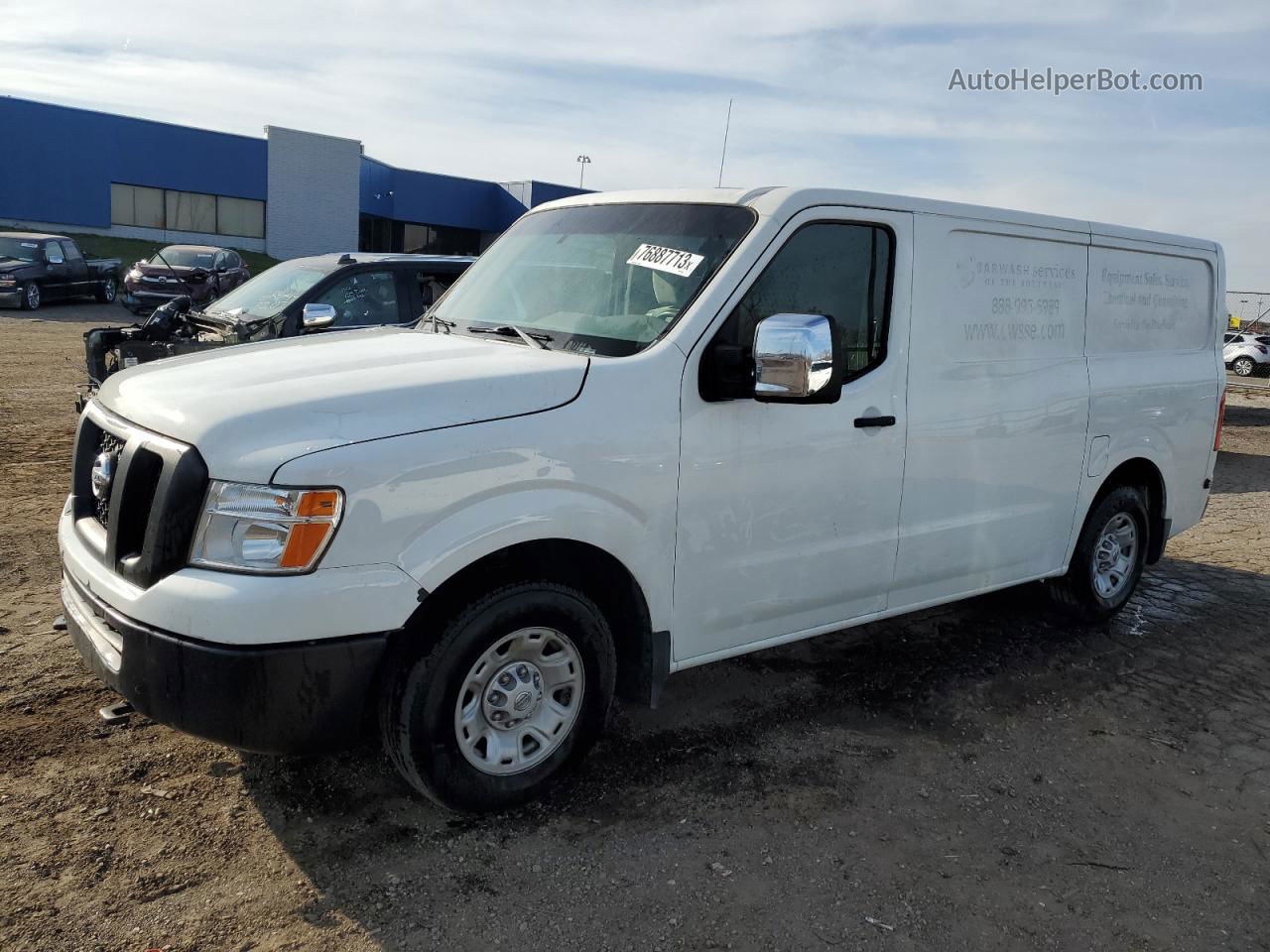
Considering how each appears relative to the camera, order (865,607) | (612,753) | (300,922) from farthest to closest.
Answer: (865,607), (612,753), (300,922)

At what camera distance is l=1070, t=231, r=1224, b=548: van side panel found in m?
5.36

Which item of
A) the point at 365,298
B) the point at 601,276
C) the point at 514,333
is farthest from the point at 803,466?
the point at 365,298

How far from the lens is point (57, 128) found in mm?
37656

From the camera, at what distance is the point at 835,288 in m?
4.17

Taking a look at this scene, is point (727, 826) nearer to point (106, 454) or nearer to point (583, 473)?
point (583, 473)

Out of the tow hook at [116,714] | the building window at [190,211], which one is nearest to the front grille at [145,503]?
the tow hook at [116,714]

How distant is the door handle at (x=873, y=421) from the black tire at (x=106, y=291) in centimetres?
2600

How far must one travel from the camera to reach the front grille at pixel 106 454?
3.39 metres

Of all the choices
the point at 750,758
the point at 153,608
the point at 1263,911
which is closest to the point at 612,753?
the point at 750,758

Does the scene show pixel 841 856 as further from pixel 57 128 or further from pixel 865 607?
pixel 57 128

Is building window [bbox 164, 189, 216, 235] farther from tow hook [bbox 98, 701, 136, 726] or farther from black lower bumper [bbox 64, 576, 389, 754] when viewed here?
black lower bumper [bbox 64, 576, 389, 754]

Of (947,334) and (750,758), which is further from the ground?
(947,334)

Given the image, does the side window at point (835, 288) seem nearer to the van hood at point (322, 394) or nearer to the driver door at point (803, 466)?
the driver door at point (803, 466)

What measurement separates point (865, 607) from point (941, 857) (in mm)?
1195
